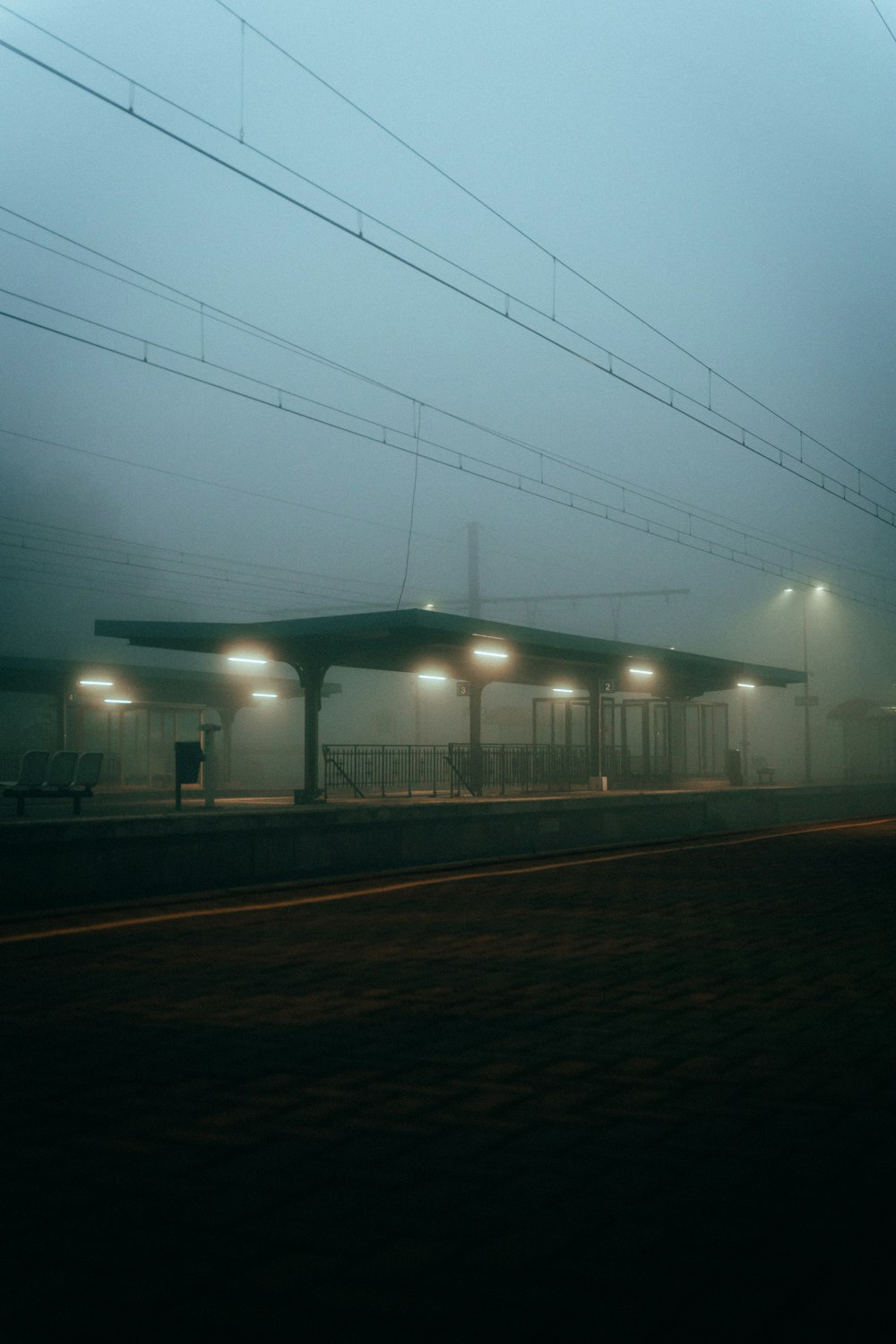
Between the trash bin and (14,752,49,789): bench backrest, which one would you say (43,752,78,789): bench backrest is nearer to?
(14,752,49,789): bench backrest

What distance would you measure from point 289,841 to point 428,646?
1012 cm

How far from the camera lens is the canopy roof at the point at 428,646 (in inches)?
884

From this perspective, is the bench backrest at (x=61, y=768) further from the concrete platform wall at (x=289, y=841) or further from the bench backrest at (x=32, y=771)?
the concrete platform wall at (x=289, y=841)

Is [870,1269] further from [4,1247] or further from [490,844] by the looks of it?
[490,844]

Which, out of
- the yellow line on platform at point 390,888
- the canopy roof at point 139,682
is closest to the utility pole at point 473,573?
the canopy roof at point 139,682

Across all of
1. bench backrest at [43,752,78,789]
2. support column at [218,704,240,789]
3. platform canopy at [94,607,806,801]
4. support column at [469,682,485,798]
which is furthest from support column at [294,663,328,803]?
support column at [218,704,240,789]

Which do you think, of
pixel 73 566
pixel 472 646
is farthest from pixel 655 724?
pixel 73 566

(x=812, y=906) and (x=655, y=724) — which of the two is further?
(x=655, y=724)

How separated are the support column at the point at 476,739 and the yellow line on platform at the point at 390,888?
853 centimetres

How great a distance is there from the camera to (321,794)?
2544cm

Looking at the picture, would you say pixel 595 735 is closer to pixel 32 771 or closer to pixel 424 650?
pixel 424 650

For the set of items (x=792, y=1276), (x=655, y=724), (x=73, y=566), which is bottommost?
(x=792, y=1276)

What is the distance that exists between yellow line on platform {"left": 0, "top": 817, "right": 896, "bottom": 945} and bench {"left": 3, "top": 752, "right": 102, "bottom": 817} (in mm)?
A: 8111

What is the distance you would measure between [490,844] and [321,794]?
8320mm
